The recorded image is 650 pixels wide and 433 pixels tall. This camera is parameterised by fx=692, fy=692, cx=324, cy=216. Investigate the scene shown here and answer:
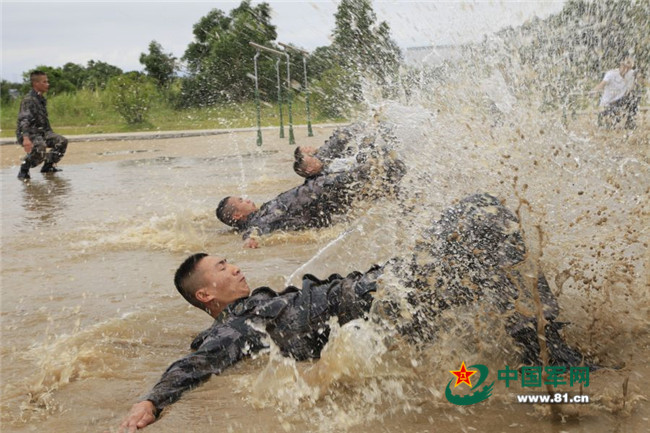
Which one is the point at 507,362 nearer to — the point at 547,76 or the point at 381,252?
the point at 381,252

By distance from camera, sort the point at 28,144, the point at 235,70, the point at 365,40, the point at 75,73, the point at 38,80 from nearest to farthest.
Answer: the point at 365,40
the point at 28,144
the point at 38,80
the point at 235,70
the point at 75,73

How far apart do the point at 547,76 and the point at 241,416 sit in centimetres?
768

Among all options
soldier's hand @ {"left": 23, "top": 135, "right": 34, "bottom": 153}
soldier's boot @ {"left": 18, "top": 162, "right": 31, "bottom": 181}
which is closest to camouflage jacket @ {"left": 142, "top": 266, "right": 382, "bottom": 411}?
soldier's boot @ {"left": 18, "top": 162, "right": 31, "bottom": 181}

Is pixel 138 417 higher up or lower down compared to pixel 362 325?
lower down

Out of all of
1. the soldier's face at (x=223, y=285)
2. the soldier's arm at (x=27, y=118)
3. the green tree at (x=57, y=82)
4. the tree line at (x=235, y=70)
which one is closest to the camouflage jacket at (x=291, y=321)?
the soldier's face at (x=223, y=285)

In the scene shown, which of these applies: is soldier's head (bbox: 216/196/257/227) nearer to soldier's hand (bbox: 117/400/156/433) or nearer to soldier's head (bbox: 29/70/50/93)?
soldier's hand (bbox: 117/400/156/433)

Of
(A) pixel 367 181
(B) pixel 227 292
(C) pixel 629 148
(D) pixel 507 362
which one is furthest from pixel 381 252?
(C) pixel 629 148

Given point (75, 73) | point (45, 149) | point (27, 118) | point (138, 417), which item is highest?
point (75, 73)

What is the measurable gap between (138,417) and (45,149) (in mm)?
10391

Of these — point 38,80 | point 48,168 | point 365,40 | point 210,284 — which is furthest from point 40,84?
point 210,284

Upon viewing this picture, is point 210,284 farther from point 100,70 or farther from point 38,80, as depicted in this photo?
point 100,70

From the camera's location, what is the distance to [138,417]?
2.77 meters

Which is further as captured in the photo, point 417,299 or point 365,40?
point 365,40

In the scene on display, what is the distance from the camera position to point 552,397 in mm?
2539
